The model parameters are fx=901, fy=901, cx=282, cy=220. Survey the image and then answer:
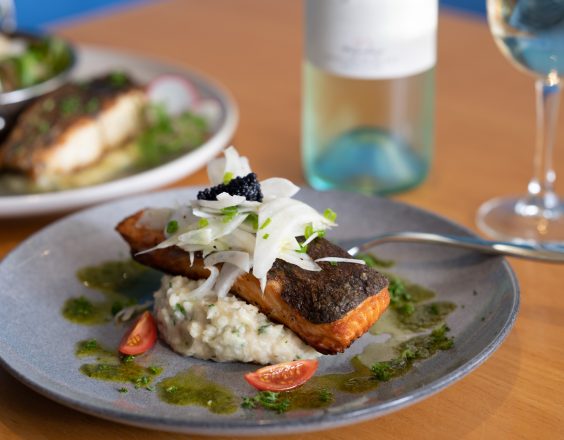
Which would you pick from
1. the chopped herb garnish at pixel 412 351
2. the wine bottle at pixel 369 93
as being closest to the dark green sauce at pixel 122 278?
the chopped herb garnish at pixel 412 351

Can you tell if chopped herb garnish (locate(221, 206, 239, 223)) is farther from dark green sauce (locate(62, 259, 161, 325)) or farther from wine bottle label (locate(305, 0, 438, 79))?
wine bottle label (locate(305, 0, 438, 79))

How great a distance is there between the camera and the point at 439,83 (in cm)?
257

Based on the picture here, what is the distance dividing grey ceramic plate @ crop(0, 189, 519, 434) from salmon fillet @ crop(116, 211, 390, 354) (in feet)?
0.18

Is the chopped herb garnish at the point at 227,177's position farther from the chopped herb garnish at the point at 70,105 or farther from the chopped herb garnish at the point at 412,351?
the chopped herb garnish at the point at 70,105

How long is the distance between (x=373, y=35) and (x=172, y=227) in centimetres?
63

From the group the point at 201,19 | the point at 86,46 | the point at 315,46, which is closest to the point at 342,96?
the point at 315,46

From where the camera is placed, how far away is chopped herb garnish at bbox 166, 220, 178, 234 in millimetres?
1403

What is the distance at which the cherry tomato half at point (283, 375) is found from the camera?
120 centimetres

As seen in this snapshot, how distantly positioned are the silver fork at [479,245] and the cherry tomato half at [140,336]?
0.38 meters

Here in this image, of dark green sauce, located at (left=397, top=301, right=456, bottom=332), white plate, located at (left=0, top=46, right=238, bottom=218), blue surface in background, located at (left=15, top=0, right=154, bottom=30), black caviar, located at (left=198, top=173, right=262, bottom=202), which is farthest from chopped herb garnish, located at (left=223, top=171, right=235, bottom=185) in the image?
blue surface in background, located at (left=15, top=0, right=154, bottom=30)

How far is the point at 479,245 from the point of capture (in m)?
1.48

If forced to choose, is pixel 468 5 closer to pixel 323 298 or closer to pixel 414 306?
pixel 414 306

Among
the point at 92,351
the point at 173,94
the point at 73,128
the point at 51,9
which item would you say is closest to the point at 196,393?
the point at 92,351

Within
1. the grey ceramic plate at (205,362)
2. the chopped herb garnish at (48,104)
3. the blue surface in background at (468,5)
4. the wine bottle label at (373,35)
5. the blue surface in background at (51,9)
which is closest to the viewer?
the grey ceramic plate at (205,362)
